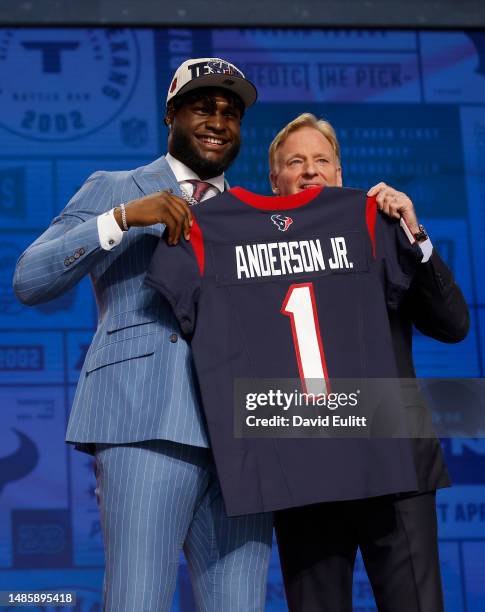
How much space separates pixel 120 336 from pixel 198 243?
23 cm

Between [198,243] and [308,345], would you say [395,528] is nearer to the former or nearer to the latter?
[308,345]

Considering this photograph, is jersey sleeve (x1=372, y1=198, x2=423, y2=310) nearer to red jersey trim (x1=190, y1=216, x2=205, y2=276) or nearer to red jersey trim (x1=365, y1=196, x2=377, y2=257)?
red jersey trim (x1=365, y1=196, x2=377, y2=257)

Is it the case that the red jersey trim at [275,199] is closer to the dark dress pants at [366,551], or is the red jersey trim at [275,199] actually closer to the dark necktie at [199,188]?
the dark necktie at [199,188]

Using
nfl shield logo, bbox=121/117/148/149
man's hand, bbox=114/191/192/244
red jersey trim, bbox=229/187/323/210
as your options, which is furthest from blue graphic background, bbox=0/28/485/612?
man's hand, bbox=114/191/192/244

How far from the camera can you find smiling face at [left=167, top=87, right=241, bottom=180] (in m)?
1.91

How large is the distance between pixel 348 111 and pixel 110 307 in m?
2.27

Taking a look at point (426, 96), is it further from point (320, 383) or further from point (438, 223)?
point (320, 383)

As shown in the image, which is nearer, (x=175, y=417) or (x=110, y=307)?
(x=175, y=417)

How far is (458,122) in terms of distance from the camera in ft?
12.7

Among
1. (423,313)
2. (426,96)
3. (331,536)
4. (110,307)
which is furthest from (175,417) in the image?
(426,96)

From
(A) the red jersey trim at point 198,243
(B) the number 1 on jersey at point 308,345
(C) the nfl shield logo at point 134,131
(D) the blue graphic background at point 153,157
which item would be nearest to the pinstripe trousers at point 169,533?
(B) the number 1 on jersey at point 308,345

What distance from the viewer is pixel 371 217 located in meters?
1.91

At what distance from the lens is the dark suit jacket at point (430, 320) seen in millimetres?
1833

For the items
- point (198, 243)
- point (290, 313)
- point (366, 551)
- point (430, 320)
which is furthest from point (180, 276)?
point (366, 551)
